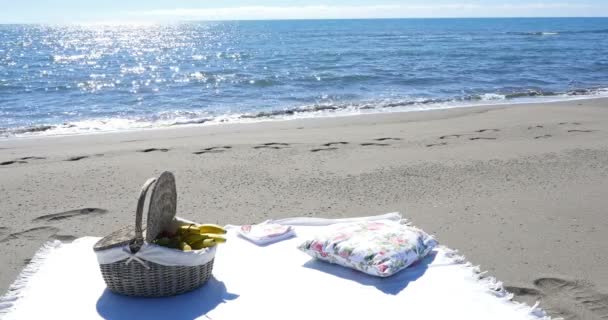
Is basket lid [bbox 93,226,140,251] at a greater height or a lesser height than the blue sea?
greater

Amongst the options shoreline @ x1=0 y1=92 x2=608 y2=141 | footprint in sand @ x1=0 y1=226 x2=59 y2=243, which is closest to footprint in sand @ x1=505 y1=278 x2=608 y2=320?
footprint in sand @ x1=0 y1=226 x2=59 y2=243

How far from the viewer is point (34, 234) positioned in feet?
14.5

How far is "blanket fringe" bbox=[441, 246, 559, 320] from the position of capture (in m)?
3.07

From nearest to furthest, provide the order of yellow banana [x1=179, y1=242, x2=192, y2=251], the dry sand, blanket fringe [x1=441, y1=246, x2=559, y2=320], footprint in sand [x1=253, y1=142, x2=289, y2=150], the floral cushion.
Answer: blanket fringe [x1=441, y1=246, x2=559, y2=320] < yellow banana [x1=179, y1=242, x2=192, y2=251] < the floral cushion < the dry sand < footprint in sand [x1=253, y1=142, x2=289, y2=150]

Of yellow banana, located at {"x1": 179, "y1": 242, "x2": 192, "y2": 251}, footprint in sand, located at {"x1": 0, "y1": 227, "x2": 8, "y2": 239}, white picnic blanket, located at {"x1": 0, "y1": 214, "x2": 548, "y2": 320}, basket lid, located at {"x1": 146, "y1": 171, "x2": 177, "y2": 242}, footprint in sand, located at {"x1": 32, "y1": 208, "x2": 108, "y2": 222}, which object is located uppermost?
basket lid, located at {"x1": 146, "y1": 171, "x2": 177, "y2": 242}

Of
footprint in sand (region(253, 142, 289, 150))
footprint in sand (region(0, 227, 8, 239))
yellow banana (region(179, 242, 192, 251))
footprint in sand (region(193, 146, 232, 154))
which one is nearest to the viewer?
yellow banana (region(179, 242, 192, 251))

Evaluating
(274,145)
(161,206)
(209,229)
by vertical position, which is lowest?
(274,145)

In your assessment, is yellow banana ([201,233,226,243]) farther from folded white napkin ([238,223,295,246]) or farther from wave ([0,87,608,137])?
wave ([0,87,608,137])

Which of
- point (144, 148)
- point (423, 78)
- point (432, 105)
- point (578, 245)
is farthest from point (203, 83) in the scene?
point (578, 245)

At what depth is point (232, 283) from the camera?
3.47 metres

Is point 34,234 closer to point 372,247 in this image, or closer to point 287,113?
A: point 372,247

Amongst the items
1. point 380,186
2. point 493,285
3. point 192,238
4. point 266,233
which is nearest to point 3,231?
point 192,238

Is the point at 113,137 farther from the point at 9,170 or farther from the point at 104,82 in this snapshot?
the point at 104,82

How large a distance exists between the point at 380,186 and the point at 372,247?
6.89ft
